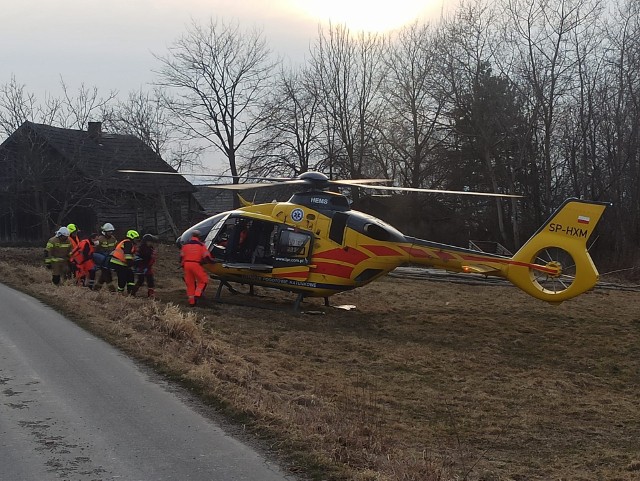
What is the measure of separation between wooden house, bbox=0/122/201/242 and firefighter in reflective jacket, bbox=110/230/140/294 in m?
15.8

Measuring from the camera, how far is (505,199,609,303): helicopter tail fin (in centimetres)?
1405

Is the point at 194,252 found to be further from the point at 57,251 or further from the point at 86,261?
the point at 57,251

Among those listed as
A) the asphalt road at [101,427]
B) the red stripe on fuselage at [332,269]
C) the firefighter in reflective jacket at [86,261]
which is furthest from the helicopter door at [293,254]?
the asphalt road at [101,427]

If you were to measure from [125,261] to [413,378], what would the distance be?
28.7 ft

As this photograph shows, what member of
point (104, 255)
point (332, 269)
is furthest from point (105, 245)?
point (332, 269)

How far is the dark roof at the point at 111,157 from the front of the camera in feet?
116

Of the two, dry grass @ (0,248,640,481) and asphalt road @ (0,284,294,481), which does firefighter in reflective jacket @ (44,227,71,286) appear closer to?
dry grass @ (0,248,640,481)

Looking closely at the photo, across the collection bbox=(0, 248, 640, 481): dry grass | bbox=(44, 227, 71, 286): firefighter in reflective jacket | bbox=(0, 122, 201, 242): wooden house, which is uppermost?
bbox=(0, 122, 201, 242): wooden house

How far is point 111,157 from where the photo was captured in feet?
121

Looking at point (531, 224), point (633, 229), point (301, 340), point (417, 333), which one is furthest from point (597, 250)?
point (301, 340)

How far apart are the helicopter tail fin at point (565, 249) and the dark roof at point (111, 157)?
23.9m

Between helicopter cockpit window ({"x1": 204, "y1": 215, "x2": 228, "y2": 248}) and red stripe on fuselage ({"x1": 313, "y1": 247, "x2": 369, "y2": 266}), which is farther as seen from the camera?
helicopter cockpit window ({"x1": 204, "y1": 215, "x2": 228, "y2": 248})

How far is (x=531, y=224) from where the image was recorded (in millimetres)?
35531

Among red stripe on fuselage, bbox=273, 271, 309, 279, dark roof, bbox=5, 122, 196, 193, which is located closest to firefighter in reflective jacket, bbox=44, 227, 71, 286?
red stripe on fuselage, bbox=273, 271, 309, 279
